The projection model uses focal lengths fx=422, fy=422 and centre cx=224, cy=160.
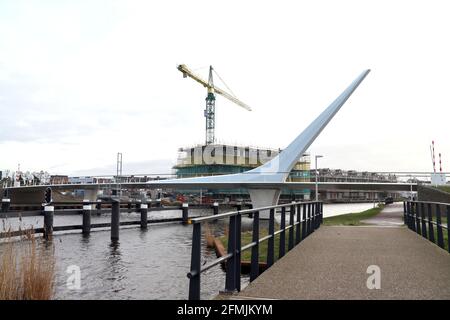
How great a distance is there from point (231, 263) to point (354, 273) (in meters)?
2.46

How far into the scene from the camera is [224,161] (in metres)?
108

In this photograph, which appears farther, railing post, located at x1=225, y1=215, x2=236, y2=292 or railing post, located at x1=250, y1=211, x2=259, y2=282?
railing post, located at x1=250, y1=211, x2=259, y2=282

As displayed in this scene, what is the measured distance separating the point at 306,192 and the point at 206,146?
93.3 ft

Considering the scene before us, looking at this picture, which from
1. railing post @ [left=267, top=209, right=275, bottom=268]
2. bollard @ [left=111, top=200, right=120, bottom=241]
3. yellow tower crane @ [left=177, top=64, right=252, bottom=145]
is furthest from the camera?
yellow tower crane @ [left=177, top=64, right=252, bottom=145]

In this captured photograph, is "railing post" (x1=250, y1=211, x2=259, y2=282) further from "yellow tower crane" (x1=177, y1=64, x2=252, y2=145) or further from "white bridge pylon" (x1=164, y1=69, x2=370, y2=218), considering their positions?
"yellow tower crane" (x1=177, y1=64, x2=252, y2=145)

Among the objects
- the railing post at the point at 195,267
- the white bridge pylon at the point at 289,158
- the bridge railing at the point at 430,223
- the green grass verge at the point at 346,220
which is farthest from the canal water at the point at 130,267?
the white bridge pylon at the point at 289,158

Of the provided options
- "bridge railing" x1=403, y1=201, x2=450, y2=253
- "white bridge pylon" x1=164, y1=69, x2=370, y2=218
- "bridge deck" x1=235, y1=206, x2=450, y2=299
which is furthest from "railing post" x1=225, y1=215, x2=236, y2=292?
"white bridge pylon" x1=164, y1=69, x2=370, y2=218

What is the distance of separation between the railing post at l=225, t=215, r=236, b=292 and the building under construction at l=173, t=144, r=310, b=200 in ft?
306

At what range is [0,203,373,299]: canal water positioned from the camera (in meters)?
10.0

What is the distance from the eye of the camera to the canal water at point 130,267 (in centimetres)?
1002

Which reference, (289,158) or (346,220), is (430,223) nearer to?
(346,220)

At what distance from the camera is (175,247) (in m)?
18.4

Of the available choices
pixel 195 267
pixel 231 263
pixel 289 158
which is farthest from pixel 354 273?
pixel 289 158
